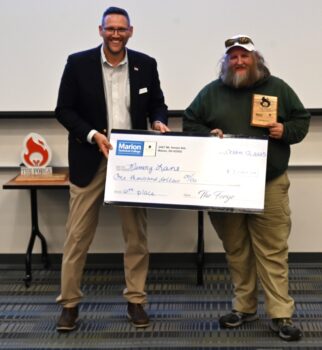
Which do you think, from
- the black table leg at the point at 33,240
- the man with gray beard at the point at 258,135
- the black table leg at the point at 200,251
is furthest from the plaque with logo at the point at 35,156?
the man with gray beard at the point at 258,135

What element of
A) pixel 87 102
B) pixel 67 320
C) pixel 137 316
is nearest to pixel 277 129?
pixel 87 102

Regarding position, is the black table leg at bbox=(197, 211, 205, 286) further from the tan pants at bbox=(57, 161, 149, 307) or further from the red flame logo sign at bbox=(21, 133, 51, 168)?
the red flame logo sign at bbox=(21, 133, 51, 168)

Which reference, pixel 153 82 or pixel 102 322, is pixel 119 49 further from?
pixel 102 322

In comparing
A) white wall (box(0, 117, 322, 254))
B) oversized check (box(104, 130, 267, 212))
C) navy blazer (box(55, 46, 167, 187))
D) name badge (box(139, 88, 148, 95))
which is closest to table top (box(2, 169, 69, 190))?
white wall (box(0, 117, 322, 254))

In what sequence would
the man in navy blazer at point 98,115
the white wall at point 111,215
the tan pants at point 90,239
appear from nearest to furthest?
1. the man in navy blazer at point 98,115
2. the tan pants at point 90,239
3. the white wall at point 111,215

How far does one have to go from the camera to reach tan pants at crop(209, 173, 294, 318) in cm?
272

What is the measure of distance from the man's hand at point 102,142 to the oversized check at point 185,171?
0.04m

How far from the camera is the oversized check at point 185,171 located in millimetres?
2652

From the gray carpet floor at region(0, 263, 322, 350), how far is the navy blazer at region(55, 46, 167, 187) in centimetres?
84

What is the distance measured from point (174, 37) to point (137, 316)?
180cm

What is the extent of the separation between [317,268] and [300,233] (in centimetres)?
27

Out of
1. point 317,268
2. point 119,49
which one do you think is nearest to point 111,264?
point 317,268

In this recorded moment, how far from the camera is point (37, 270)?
3875mm

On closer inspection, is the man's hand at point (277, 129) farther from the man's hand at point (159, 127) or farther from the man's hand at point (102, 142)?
the man's hand at point (102, 142)
